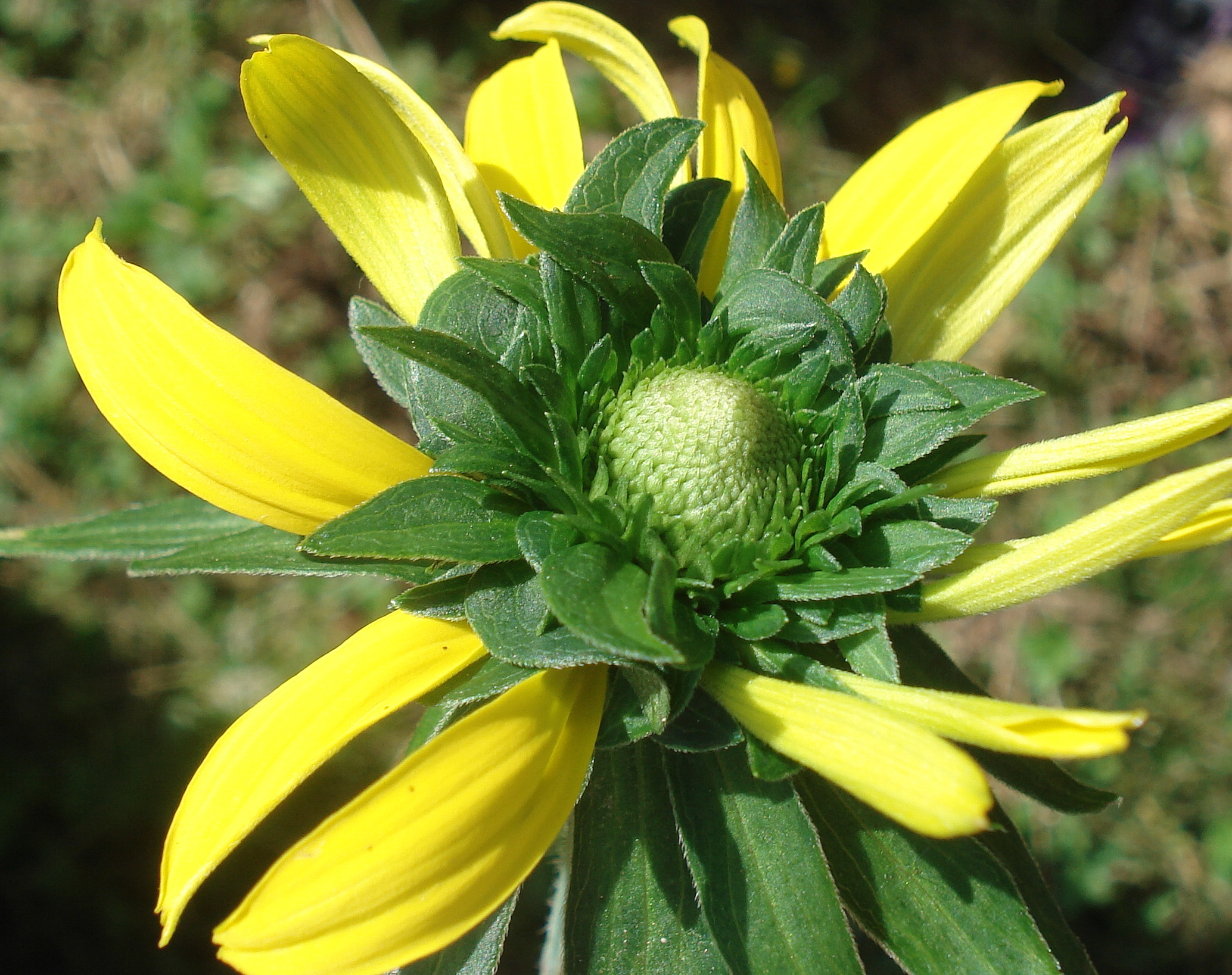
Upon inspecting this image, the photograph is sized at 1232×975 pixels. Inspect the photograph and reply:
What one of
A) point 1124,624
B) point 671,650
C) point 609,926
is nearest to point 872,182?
point 671,650

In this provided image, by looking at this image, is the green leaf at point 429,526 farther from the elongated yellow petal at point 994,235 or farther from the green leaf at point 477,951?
the elongated yellow petal at point 994,235

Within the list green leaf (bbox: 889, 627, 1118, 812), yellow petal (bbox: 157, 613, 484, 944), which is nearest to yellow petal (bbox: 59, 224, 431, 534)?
yellow petal (bbox: 157, 613, 484, 944)

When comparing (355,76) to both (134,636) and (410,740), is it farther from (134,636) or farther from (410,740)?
(134,636)

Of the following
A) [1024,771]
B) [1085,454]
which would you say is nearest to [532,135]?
[1085,454]

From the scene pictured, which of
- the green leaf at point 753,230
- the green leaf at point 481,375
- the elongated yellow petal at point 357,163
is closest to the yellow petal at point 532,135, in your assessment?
the elongated yellow petal at point 357,163

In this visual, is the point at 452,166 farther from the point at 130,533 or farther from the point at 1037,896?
the point at 1037,896

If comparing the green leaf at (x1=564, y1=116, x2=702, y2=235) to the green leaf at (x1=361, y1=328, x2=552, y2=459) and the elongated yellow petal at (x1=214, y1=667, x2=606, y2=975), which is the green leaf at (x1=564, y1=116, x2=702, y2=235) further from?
the elongated yellow petal at (x1=214, y1=667, x2=606, y2=975)
